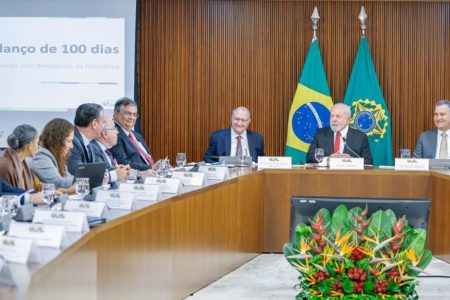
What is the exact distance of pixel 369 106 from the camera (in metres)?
7.60

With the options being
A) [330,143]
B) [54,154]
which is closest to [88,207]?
[54,154]

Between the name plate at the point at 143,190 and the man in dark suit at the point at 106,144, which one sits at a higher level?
the man in dark suit at the point at 106,144

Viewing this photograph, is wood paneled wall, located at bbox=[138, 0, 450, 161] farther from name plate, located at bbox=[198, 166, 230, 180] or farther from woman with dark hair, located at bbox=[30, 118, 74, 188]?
woman with dark hair, located at bbox=[30, 118, 74, 188]

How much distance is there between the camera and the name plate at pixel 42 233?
218 centimetres

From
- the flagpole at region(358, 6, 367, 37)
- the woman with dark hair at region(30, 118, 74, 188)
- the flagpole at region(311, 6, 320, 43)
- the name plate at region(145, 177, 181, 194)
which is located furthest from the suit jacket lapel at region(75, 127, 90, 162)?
the flagpole at region(358, 6, 367, 37)

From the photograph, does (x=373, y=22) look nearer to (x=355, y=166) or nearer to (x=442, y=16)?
(x=442, y=16)

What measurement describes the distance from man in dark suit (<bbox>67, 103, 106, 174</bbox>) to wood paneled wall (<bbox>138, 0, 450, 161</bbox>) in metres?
2.74

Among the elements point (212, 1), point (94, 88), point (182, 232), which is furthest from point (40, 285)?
point (212, 1)

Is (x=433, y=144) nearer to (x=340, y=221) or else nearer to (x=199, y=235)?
(x=199, y=235)

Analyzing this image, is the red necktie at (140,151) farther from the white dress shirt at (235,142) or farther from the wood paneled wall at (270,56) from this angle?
the wood paneled wall at (270,56)

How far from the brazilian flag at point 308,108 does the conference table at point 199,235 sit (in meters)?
1.77

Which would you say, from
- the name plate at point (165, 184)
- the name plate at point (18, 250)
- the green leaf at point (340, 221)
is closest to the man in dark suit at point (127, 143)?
the name plate at point (165, 184)

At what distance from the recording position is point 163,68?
7812 mm

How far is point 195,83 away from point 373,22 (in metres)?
1.94
